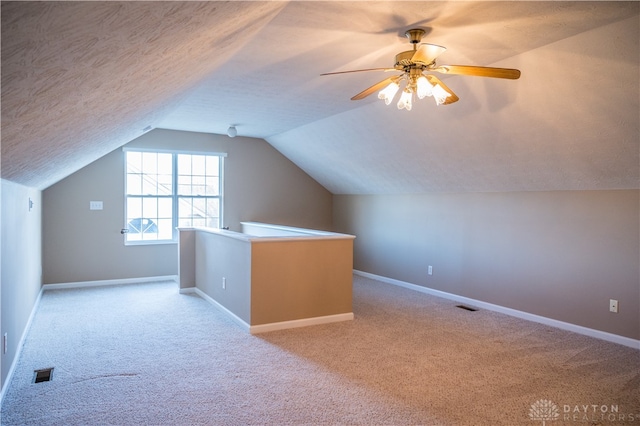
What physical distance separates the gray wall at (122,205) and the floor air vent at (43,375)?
10.7 feet

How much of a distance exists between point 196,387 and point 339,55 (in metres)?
2.56

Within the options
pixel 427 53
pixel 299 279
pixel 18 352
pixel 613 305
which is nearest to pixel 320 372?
pixel 299 279

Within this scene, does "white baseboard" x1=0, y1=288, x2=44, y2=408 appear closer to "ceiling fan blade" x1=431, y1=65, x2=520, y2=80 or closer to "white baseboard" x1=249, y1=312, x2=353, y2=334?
"white baseboard" x1=249, y1=312, x2=353, y2=334

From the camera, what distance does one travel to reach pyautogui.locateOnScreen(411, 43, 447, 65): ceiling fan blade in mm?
2320

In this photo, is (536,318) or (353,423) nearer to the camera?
(353,423)

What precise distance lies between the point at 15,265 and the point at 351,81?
3087mm

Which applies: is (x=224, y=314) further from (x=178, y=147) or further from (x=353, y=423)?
(x=178, y=147)

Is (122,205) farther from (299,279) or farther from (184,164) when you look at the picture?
(299,279)

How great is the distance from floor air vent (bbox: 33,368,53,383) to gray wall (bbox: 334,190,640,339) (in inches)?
174

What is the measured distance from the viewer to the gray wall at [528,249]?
3891 mm

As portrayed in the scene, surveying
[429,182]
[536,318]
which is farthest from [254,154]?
[536,318]

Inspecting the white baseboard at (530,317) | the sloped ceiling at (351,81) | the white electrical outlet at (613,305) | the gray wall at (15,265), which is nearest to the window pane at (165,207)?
the sloped ceiling at (351,81)

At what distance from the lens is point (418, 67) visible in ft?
8.39

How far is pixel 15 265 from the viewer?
3.25 meters
